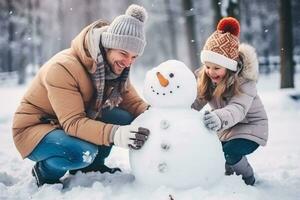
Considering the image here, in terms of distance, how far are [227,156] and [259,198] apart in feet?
2.13

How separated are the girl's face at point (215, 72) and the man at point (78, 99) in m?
0.55

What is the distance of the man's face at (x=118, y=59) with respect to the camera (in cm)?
307

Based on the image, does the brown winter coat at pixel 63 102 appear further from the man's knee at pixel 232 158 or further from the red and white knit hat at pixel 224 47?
the man's knee at pixel 232 158

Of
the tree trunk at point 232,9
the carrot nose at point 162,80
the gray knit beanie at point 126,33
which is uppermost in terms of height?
the gray knit beanie at point 126,33

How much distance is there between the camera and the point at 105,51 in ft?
10.2

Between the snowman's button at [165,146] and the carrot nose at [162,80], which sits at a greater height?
the carrot nose at [162,80]

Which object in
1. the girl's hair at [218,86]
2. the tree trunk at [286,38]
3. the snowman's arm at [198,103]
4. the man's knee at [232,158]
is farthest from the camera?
the tree trunk at [286,38]

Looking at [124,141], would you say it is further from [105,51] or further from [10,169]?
[10,169]

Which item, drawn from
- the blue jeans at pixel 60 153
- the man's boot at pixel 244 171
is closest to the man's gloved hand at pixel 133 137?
the blue jeans at pixel 60 153

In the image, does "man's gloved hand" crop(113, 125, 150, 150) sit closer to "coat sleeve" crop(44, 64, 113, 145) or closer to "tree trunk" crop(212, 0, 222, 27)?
"coat sleeve" crop(44, 64, 113, 145)

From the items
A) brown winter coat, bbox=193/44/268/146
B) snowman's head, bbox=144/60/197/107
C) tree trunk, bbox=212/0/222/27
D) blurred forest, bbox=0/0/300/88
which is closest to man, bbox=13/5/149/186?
snowman's head, bbox=144/60/197/107

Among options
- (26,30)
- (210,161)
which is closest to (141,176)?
(210,161)

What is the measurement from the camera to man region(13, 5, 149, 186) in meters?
2.90

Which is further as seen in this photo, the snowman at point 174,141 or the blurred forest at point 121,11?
the blurred forest at point 121,11
